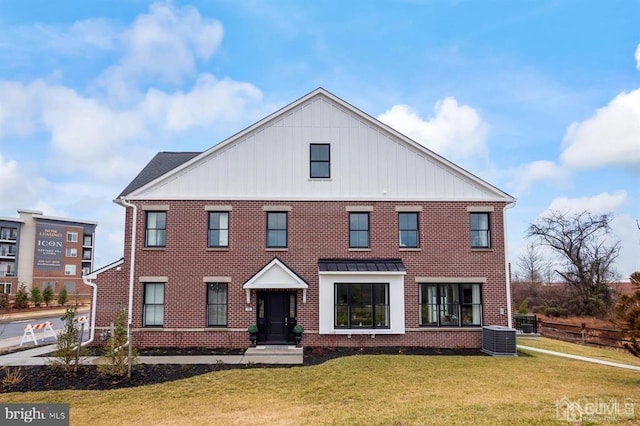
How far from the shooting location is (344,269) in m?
16.6

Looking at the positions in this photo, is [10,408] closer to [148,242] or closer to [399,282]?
[148,242]

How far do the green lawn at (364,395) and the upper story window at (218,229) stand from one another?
6118 millimetres

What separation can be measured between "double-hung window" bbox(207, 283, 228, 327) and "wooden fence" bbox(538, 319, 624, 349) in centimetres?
1768

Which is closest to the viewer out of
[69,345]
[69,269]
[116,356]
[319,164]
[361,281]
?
[116,356]

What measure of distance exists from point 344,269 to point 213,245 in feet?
17.4

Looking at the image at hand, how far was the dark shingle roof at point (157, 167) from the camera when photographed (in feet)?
61.8

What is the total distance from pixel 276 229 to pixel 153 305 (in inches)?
221

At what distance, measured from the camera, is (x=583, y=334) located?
2222cm

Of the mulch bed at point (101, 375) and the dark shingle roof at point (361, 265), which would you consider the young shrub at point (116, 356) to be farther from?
the dark shingle roof at point (361, 265)

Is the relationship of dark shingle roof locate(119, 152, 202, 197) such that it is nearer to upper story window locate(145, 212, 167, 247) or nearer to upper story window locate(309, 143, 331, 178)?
upper story window locate(145, 212, 167, 247)

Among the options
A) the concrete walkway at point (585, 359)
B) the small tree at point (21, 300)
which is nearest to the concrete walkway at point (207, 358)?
the concrete walkway at point (585, 359)

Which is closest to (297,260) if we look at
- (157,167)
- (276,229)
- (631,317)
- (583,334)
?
(276,229)

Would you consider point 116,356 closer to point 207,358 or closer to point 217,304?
point 207,358

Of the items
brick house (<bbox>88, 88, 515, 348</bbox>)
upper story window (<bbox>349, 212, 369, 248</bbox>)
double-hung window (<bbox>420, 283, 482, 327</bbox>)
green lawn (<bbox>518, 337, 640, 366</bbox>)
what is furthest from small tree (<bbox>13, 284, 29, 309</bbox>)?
green lawn (<bbox>518, 337, 640, 366</bbox>)
